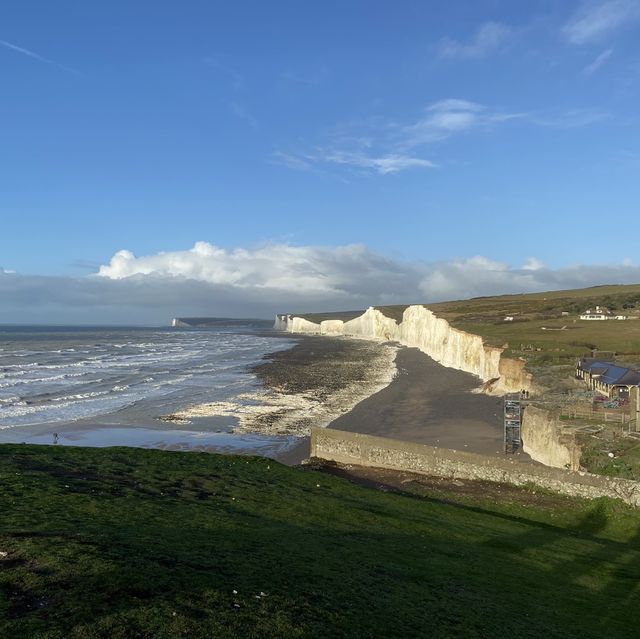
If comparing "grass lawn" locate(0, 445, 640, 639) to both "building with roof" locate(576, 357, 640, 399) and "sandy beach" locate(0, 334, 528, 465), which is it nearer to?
"sandy beach" locate(0, 334, 528, 465)

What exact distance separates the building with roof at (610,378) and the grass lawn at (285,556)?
14.3 meters

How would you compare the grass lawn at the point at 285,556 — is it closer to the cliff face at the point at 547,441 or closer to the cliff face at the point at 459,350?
the cliff face at the point at 547,441

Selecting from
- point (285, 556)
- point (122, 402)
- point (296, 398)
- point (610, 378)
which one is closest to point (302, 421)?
point (296, 398)

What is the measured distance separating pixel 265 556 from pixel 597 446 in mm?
16056

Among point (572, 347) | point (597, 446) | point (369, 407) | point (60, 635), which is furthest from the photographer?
point (572, 347)

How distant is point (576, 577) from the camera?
12938 millimetres

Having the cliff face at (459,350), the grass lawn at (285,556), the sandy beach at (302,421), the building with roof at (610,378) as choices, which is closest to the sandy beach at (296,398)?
the sandy beach at (302,421)

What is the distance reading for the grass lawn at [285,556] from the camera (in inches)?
Answer: 300

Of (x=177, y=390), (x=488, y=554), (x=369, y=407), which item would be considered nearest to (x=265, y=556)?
(x=488, y=554)

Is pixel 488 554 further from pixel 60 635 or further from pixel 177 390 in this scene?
pixel 177 390

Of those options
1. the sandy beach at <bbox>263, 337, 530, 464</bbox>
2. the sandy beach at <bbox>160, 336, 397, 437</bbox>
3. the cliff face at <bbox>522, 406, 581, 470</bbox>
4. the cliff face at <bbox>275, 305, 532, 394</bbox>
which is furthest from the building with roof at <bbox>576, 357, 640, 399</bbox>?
the sandy beach at <bbox>160, 336, 397, 437</bbox>

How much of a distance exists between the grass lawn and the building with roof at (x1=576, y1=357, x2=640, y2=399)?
565 inches

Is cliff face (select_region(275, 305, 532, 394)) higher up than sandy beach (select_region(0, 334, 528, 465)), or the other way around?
cliff face (select_region(275, 305, 532, 394))

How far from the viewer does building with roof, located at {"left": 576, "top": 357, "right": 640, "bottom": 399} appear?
31.2 meters
